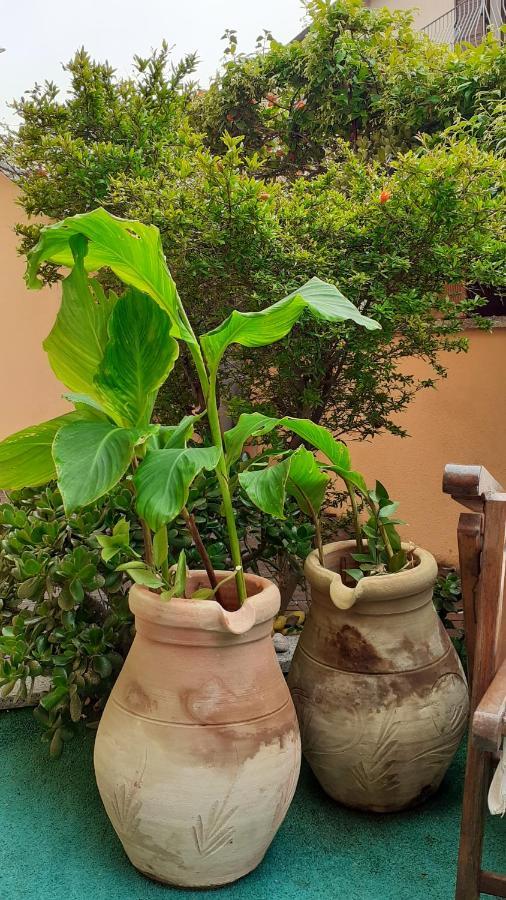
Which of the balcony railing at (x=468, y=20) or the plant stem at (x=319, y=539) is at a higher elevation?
the balcony railing at (x=468, y=20)

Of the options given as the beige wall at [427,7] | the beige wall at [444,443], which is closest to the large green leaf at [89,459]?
the beige wall at [444,443]

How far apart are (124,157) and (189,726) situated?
2.17 meters

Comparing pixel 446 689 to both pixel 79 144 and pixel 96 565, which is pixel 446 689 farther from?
pixel 79 144

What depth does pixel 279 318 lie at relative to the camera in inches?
71.8

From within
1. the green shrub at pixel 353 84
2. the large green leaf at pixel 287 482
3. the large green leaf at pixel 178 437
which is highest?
the green shrub at pixel 353 84

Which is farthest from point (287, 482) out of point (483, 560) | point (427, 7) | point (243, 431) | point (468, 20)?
point (427, 7)

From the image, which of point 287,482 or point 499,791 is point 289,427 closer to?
point 287,482

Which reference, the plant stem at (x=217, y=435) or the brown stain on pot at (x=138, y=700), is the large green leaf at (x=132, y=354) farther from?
the brown stain on pot at (x=138, y=700)

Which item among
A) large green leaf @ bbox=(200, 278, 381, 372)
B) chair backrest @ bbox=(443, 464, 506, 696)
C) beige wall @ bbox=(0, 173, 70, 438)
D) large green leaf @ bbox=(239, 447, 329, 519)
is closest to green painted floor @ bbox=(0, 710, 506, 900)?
chair backrest @ bbox=(443, 464, 506, 696)

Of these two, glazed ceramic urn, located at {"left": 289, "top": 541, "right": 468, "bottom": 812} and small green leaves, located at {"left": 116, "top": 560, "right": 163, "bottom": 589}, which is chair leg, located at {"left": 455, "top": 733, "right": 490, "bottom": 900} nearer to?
glazed ceramic urn, located at {"left": 289, "top": 541, "right": 468, "bottom": 812}

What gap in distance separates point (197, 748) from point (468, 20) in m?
8.60

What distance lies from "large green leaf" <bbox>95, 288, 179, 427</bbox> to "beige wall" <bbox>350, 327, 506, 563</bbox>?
10.1 ft

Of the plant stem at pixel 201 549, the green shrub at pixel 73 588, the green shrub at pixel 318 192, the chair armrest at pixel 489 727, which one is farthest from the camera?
the green shrub at pixel 318 192

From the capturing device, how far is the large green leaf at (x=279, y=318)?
1.78 meters
